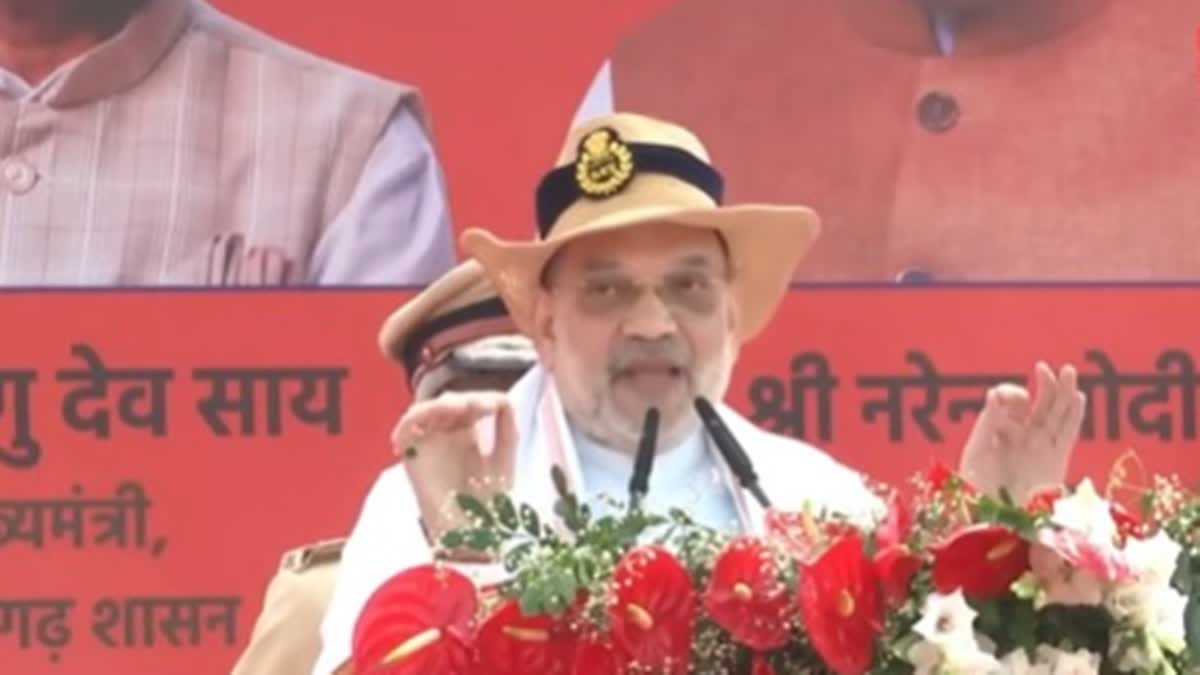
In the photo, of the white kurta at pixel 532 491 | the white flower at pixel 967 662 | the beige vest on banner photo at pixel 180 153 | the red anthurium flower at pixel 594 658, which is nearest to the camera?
the white flower at pixel 967 662

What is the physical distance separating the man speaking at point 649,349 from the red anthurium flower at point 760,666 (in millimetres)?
458

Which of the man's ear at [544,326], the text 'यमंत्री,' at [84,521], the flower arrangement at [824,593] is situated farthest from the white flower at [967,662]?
the text 'यमंत्री,' at [84,521]

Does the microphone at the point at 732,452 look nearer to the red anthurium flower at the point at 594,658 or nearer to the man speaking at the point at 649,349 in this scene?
the man speaking at the point at 649,349

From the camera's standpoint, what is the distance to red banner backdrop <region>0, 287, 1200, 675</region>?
3.70 meters

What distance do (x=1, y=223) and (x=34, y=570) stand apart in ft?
1.85

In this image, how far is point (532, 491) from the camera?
6.87ft

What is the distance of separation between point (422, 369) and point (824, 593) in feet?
4.84

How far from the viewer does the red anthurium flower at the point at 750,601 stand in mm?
1408

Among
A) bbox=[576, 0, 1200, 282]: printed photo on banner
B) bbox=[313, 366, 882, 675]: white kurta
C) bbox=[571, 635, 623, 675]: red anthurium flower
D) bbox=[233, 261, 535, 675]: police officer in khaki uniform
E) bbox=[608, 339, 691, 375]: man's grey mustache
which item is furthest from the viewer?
bbox=[576, 0, 1200, 282]: printed photo on banner

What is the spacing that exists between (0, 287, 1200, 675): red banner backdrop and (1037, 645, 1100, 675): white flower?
7.88 feet

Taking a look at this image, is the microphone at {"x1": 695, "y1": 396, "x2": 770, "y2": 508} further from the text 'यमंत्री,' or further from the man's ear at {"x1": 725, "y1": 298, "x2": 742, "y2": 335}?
the text 'यमंत्री,'

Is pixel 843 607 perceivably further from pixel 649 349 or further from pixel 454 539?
pixel 649 349

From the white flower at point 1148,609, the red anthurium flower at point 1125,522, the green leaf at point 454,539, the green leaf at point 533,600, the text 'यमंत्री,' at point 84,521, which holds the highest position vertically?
the text 'यमंत्री,' at point 84,521

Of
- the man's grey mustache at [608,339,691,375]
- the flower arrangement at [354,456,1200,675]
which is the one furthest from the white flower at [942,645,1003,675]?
the man's grey mustache at [608,339,691,375]
